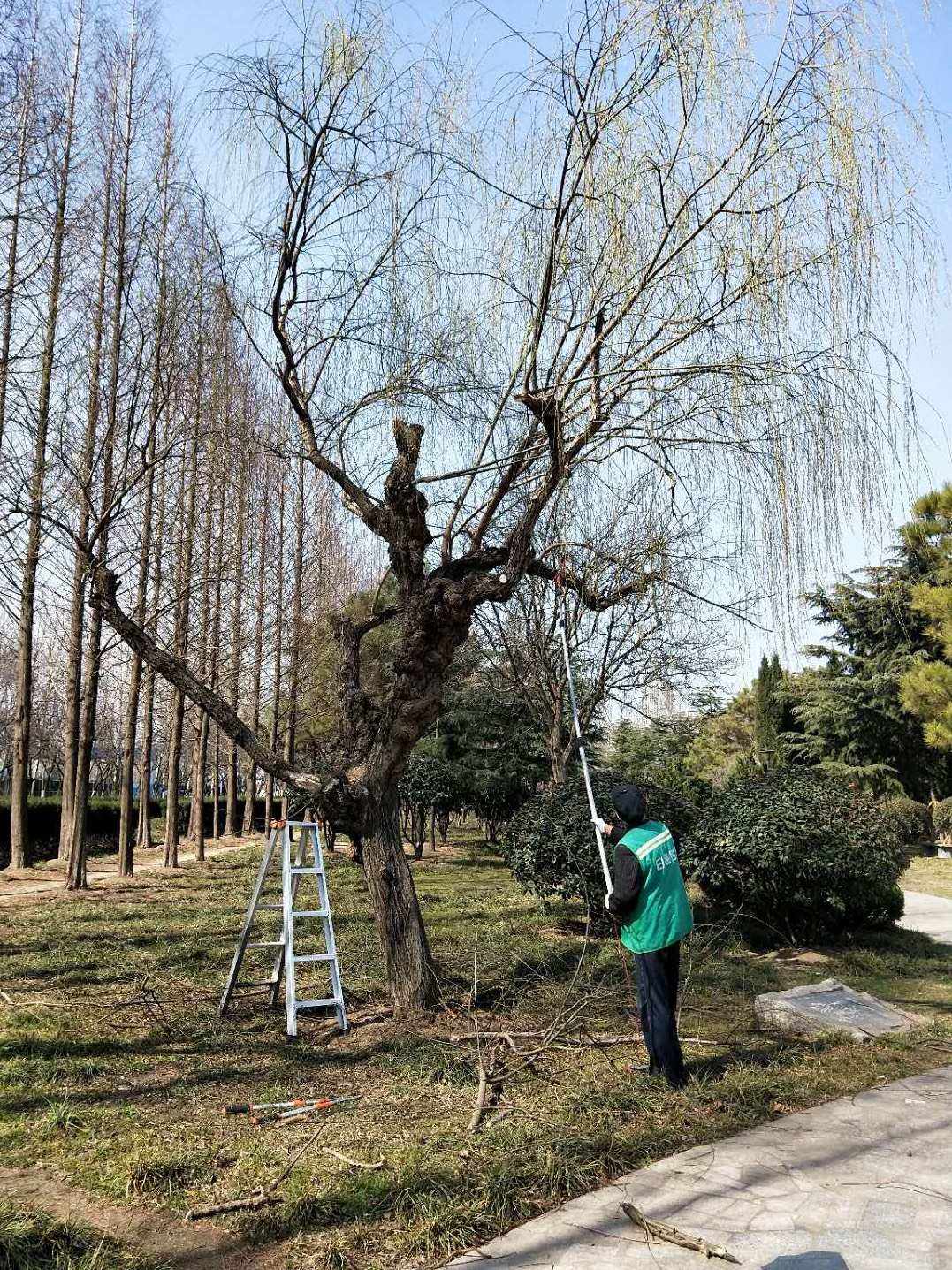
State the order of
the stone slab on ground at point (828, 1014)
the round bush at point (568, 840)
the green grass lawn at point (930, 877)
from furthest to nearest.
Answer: the green grass lawn at point (930, 877) → the round bush at point (568, 840) → the stone slab on ground at point (828, 1014)

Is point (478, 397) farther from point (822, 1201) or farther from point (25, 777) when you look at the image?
point (25, 777)

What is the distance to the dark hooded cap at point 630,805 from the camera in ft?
16.5

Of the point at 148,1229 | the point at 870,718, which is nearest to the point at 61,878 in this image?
the point at 148,1229

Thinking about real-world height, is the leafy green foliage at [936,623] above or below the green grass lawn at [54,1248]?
above

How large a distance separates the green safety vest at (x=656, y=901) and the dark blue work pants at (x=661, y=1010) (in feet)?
0.23

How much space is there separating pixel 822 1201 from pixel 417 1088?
6.46 ft

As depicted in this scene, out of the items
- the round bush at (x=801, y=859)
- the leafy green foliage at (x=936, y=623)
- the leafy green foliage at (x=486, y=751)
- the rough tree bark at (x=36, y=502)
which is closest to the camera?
the rough tree bark at (x=36, y=502)

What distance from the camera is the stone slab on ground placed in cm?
598

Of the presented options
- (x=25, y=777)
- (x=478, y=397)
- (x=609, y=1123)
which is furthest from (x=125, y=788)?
(x=609, y=1123)

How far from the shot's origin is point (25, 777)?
46.6ft

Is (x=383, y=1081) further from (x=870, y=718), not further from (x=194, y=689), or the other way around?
(x=870, y=718)

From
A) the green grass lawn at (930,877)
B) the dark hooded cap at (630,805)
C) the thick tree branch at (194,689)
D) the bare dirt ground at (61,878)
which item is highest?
the thick tree branch at (194,689)

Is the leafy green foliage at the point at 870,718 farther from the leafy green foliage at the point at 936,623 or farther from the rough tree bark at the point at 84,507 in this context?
the rough tree bark at the point at 84,507

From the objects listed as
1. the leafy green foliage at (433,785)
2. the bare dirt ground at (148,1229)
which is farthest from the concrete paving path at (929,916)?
the bare dirt ground at (148,1229)
